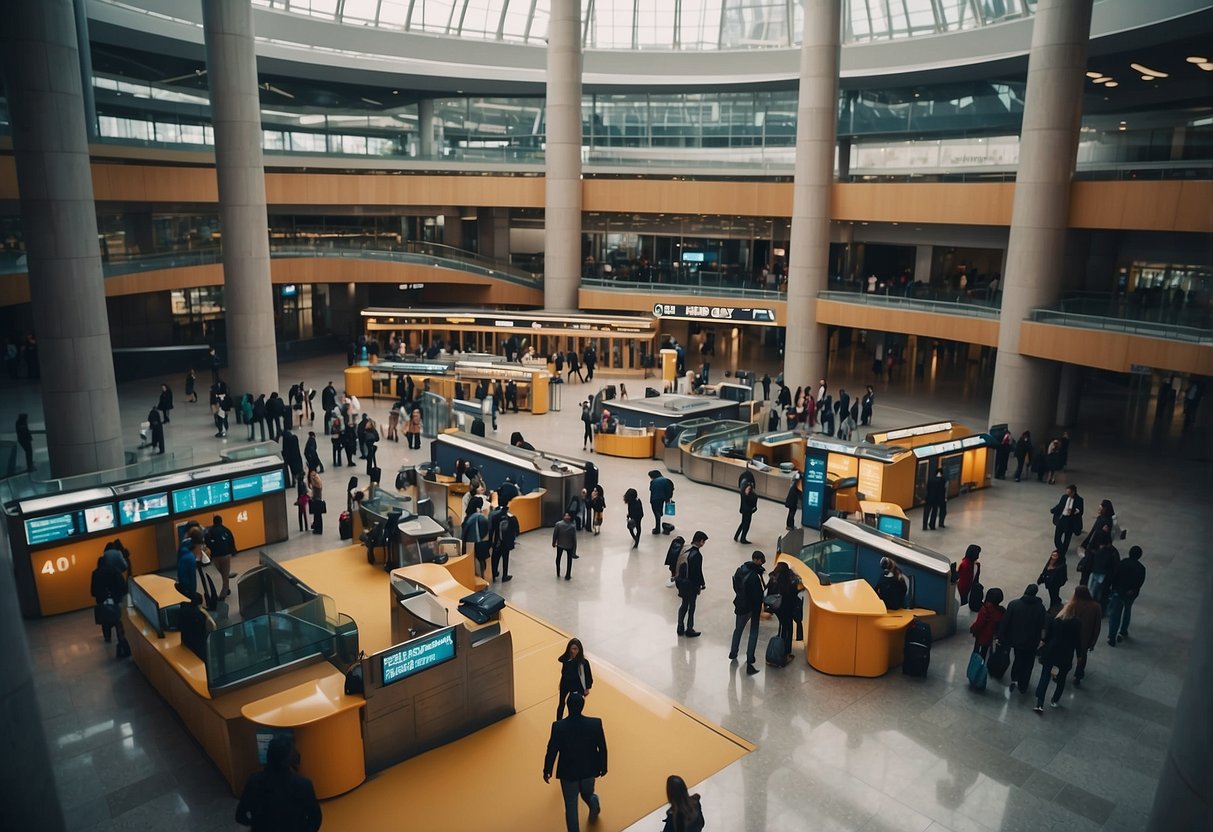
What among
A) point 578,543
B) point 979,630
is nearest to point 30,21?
point 578,543

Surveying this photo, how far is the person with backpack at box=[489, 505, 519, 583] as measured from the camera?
13.6 meters

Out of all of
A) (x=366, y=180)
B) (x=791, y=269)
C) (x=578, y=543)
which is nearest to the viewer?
(x=578, y=543)

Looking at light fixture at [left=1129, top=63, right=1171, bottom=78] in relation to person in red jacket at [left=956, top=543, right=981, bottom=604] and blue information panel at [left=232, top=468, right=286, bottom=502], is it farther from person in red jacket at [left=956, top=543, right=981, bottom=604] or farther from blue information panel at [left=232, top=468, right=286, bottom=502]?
blue information panel at [left=232, top=468, right=286, bottom=502]

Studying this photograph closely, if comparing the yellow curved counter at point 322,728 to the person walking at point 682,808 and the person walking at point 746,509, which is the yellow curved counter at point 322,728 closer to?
the person walking at point 682,808

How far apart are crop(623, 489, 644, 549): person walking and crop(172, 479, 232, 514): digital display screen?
6852mm

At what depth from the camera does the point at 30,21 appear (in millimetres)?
15055

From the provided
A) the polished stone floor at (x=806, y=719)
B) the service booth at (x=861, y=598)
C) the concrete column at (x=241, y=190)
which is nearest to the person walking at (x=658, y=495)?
the polished stone floor at (x=806, y=719)

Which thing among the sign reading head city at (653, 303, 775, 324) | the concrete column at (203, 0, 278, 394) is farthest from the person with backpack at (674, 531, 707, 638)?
the sign reading head city at (653, 303, 775, 324)

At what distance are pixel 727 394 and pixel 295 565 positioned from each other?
50.3 feet

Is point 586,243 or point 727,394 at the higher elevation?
point 586,243

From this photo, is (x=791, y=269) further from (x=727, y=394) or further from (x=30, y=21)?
(x=30, y=21)

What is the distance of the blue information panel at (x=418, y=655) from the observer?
28.7 feet

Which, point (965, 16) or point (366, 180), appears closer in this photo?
point (965, 16)

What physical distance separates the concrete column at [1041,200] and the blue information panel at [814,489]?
33.5 ft
